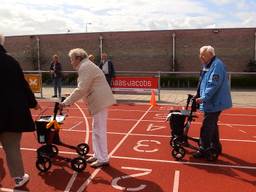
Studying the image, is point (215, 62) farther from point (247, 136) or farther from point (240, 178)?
point (247, 136)

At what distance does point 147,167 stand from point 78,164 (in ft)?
3.92

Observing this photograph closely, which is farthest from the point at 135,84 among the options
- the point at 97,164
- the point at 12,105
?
the point at 12,105

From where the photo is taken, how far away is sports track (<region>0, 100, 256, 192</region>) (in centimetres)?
549

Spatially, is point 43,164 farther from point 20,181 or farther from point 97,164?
point 97,164

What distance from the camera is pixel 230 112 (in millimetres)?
12531

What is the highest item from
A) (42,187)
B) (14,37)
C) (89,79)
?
(14,37)

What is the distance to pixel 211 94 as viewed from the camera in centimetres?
633

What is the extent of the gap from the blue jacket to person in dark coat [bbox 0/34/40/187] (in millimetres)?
3035

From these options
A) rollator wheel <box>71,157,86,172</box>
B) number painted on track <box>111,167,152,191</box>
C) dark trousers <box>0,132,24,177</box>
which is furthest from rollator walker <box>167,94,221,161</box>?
dark trousers <box>0,132,24,177</box>

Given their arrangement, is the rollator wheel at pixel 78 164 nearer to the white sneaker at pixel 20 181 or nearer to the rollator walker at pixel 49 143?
the rollator walker at pixel 49 143

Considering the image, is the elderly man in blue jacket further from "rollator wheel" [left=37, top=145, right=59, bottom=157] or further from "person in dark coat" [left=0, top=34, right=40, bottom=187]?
"person in dark coat" [left=0, top=34, right=40, bottom=187]

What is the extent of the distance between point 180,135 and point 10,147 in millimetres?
3446

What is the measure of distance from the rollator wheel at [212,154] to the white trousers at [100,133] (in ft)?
6.16

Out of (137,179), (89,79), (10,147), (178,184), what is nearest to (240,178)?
(178,184)
